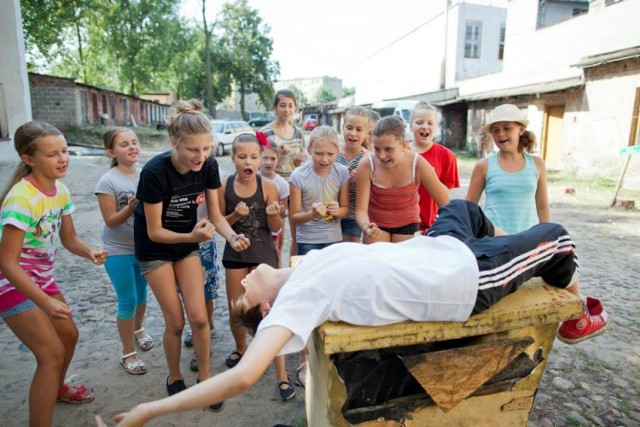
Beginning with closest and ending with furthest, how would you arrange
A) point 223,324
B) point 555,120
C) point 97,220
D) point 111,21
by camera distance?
point 223,324 → point 97,220 → point 555,120 → point 111,21

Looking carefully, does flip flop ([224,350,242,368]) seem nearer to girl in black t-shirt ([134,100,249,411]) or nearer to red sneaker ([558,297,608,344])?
girl in black t-shirt ([134,100,249,411])

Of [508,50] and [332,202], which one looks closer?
[332,202]

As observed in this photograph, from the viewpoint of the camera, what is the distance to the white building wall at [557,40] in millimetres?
12031

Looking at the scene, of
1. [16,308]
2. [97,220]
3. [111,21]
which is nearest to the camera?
[16,308]

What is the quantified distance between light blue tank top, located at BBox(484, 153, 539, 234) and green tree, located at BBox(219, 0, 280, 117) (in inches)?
1586

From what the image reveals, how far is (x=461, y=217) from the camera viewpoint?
2.47 metres

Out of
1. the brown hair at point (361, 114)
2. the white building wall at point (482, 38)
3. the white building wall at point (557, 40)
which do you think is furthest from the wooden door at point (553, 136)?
the brown hair at point (361, 114)

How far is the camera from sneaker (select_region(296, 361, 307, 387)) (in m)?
2.97

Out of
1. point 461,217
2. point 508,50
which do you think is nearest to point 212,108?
point 508,50

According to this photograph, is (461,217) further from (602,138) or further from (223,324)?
(602,138)

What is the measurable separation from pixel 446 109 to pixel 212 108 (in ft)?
66.4

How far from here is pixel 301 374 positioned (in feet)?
9.91

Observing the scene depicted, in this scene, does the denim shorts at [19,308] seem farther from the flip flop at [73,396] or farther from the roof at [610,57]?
the roof at [610,57]

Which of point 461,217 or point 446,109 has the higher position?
point 446,109
